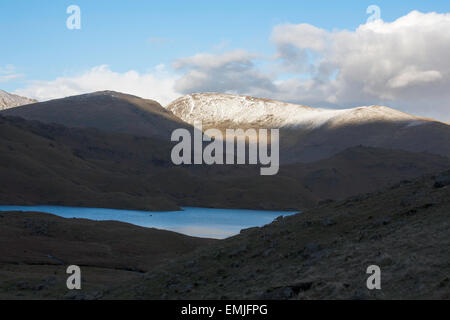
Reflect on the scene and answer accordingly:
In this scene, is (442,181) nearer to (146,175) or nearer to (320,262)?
(320,262)

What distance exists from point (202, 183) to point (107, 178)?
62.8 ft

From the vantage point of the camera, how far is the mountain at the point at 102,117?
175825mm

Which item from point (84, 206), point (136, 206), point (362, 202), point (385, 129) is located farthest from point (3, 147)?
point (385, 129)

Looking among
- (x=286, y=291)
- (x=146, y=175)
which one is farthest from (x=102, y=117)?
(x=286, y=291)

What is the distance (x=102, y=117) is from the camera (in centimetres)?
18338

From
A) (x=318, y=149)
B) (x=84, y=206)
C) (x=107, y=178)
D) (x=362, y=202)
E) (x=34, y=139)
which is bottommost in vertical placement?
(x=362, y=202)

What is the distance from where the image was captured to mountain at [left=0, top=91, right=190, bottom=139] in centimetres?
17582

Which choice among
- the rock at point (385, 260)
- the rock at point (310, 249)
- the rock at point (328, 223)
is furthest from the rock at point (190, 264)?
the rock at point (385, 260)

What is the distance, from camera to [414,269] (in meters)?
11.6

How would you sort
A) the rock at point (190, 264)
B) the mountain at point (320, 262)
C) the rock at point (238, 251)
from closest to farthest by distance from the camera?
the mountain at point (320, 262) < the rock at point (238, 251) < the rock at point (190, 264)

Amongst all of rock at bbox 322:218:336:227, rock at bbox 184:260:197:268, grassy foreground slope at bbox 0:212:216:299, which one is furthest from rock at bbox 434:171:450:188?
grassy foreground slope at bbox 0:212:216:299

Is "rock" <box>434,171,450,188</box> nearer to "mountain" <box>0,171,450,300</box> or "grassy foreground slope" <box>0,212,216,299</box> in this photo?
"mountain" <box>0,171,450,300</box>

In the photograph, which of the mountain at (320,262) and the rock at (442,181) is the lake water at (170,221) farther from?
the rock at (442,181)
